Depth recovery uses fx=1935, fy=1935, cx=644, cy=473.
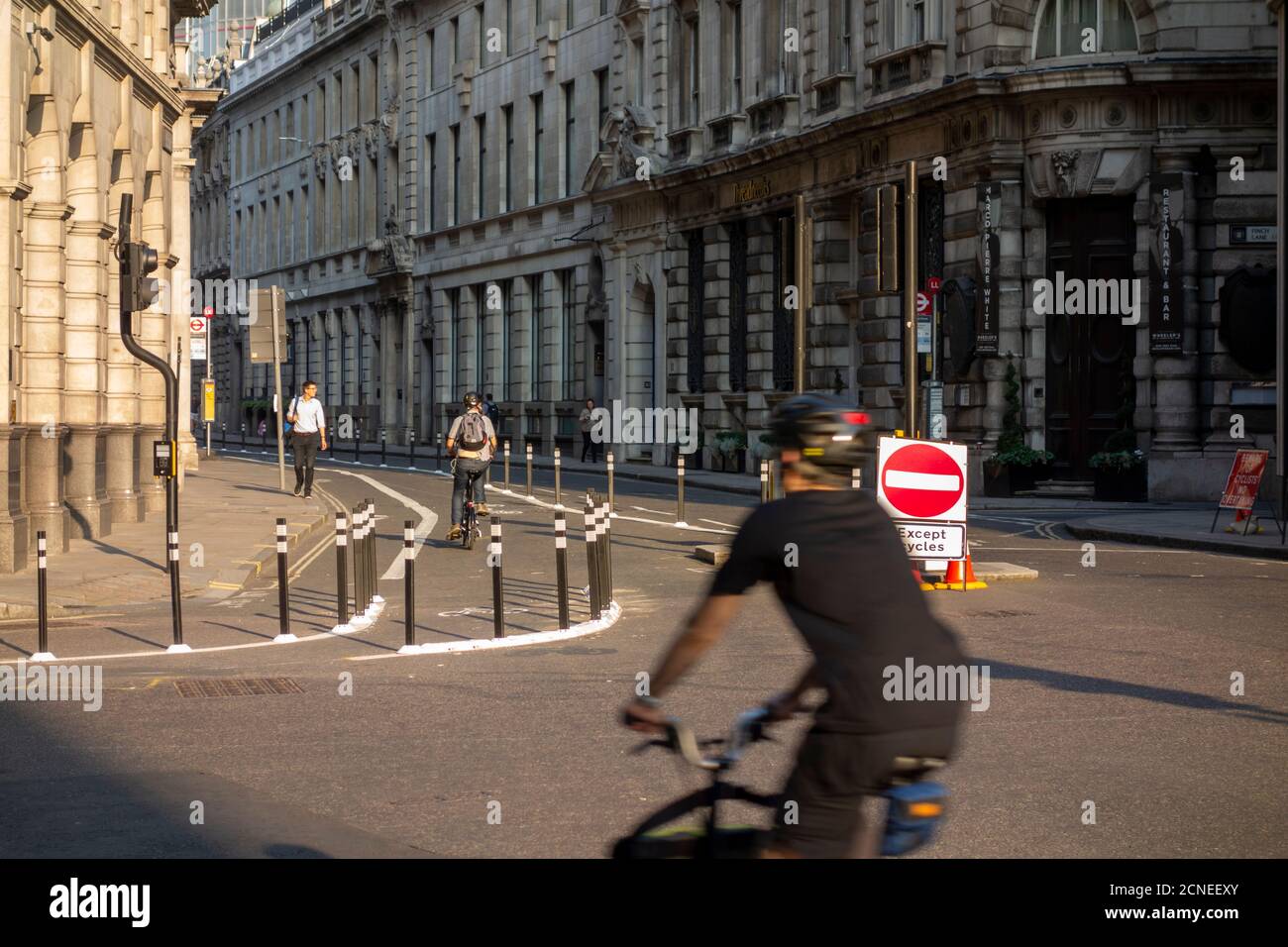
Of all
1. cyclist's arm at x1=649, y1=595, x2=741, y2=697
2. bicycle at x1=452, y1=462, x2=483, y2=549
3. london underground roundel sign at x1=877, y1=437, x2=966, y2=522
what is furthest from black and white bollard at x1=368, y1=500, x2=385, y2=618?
cyclist's arm at x1=649, y1=595, x2=741, y2=697

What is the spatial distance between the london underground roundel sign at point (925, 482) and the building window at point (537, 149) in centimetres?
4281

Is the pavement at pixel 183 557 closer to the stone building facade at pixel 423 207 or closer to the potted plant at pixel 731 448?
the potted plant at pixel 731 448

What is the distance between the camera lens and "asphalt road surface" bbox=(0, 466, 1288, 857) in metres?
7.84

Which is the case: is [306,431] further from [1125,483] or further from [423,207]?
[423,207]

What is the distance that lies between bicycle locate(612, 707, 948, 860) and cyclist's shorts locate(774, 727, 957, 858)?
4 cm

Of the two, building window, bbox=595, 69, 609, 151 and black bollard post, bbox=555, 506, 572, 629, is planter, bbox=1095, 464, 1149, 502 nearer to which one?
black bollard post, bbox=555, 506, 572, 629

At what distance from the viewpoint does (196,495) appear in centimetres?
3300

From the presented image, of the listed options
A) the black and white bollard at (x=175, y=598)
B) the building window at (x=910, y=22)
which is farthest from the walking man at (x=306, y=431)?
the black and white bollard at (x=175, y=598)

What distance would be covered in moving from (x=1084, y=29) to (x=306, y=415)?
48.8 ft

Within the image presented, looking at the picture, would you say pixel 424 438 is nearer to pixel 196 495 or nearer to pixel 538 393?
pixel 538 393

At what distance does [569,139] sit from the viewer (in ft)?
187

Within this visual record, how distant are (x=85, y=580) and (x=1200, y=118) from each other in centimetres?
2120

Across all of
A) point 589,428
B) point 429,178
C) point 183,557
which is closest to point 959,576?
point 183,557

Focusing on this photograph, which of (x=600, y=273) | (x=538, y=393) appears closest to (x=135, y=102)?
(x=600, y=273)
